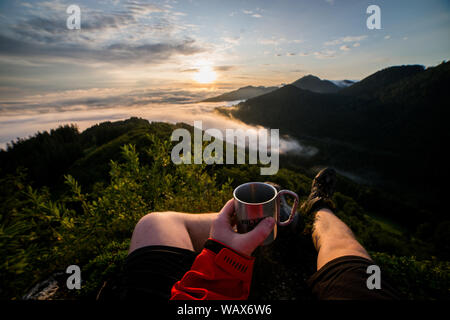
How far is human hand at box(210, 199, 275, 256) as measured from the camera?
4.49 ft

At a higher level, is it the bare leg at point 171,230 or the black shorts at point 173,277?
→ the bare leg at point 171,230

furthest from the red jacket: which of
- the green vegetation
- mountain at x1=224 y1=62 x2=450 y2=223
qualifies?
mountain at x1=224 y1=62 x2=450 y2=223

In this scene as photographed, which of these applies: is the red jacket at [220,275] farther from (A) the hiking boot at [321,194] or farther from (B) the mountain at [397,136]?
(B) the mountain at [397,136]

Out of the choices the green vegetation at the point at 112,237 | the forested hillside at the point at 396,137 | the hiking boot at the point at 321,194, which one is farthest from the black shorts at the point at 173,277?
the forested hillside at the point at 396,137

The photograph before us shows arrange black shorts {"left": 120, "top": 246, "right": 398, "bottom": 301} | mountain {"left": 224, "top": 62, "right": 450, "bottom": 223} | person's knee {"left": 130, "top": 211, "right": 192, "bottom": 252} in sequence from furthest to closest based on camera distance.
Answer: mountain {"left": 224, "top": 62, "right": 450, "bottom": 223}
person's knee {"left": 130, "top": 211, "right": 192, "bottom": 252}
black shorts {"left": 120, "top": 246, "right": 398, "bottom": 301}

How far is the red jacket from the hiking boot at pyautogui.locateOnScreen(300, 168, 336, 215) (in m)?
2.50

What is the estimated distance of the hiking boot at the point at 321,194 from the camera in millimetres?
3510

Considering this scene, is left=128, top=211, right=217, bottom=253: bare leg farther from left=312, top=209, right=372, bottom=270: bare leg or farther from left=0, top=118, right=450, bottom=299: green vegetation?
left=312, top=209, right=372, bottom=270: bare leg

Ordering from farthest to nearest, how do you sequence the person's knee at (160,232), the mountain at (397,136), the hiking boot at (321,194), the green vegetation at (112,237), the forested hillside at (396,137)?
the mountain at (397,136) < the forested hillside at (396,137) < the hiking boot at (321,194) < the green vegetation at (112,237) < the person's knee at (160,232)

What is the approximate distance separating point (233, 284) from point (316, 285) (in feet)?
3.13

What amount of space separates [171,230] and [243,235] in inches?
30.2

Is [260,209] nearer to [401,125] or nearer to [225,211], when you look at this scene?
[225,211]

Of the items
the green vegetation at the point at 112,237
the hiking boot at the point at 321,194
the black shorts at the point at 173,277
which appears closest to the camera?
the black shorts at the point at 173,277

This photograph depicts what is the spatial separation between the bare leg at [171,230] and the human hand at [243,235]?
19.2 inches
